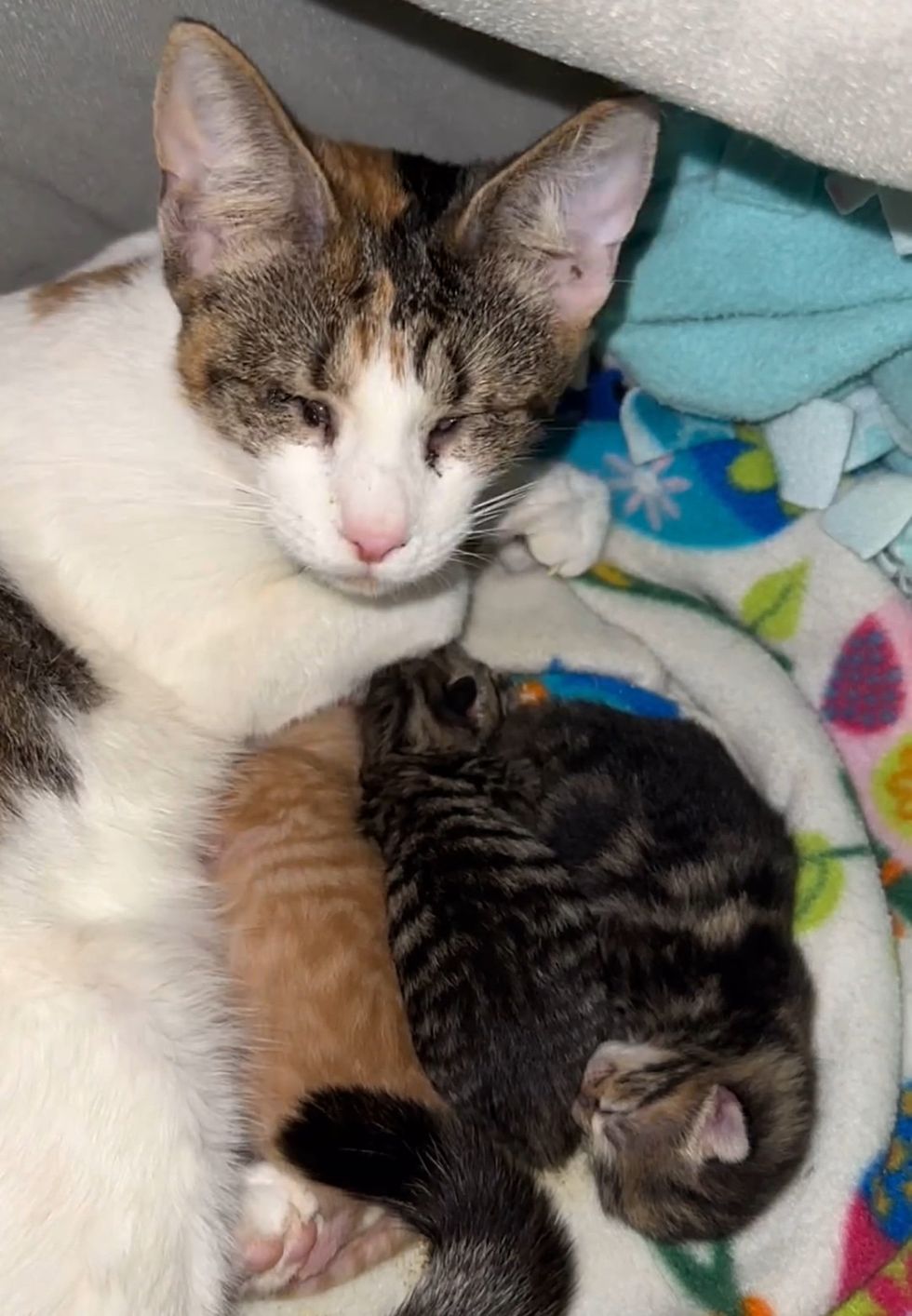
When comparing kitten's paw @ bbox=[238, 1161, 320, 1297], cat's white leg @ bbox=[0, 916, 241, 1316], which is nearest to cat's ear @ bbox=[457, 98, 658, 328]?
cat's white leg @ bbox=[0, 916, 241, 1316]

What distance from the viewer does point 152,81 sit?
4.99 ft

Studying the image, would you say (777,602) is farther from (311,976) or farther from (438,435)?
(311,976)

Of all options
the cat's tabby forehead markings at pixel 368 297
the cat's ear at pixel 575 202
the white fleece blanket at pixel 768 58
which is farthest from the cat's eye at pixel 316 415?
the white fleece blanket at pixel 768 58

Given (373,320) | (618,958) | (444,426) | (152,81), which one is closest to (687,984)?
(618,958)

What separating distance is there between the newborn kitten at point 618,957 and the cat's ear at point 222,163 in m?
0.64

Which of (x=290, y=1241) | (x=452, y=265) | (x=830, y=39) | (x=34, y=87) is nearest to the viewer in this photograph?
(x=830, y=39)

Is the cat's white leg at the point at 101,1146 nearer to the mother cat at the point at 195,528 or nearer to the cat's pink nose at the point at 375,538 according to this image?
the mother cat at the point at 195,528

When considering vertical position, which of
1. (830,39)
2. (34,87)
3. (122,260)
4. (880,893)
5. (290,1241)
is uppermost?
(830,39)

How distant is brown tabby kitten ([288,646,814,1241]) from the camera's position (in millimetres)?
1414

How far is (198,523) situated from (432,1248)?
75 cm

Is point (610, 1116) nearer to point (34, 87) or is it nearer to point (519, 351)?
point (519, 351)

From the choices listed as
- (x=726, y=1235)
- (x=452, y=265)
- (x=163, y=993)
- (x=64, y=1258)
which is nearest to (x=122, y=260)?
(x=452, y=265)

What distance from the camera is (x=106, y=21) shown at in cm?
A: 147

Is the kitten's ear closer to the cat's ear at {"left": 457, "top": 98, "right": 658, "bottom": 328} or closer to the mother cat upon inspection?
the mother cat
